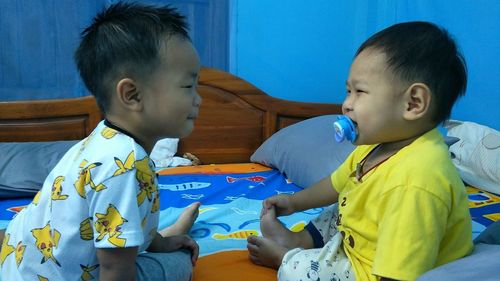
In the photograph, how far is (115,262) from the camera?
2.44 feet

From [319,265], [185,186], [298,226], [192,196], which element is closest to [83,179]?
[319,265]

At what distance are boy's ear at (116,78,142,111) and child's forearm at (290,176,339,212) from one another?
52 cm

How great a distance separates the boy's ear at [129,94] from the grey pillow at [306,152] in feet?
3.10

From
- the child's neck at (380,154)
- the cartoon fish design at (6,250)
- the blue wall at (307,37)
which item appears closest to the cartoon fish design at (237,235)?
the child's neck at (380,154)

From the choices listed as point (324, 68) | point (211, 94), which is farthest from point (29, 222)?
point (324, 68)

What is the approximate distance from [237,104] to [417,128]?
4.58 ft

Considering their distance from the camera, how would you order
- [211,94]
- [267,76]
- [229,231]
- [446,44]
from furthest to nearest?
[267,76]
[211,94]
[229,231]
[446,44]

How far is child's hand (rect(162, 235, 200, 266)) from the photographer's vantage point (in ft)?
3.39

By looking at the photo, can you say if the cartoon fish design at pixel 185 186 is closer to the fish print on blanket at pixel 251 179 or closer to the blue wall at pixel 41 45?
the fish print on blanket at pixel 251 179

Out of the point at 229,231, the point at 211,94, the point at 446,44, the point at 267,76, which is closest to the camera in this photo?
the point at 446,44

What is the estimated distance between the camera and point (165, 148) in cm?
202

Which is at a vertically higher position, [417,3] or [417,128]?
[417,3]

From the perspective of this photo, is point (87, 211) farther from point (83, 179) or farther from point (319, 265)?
point (319, 265)

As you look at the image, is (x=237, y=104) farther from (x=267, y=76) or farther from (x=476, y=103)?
(x=476, y=103)
